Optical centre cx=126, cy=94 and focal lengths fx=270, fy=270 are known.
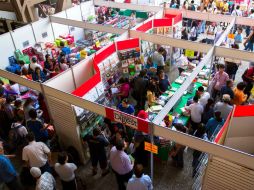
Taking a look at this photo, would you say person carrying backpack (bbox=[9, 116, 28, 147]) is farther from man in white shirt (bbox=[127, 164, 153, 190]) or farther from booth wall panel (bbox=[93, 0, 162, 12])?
booth wall panel (bbox=[93, 0, 162, 12])

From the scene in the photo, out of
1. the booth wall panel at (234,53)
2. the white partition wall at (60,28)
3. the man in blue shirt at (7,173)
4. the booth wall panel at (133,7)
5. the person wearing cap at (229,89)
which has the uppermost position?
the booth wall panel at (133,7)

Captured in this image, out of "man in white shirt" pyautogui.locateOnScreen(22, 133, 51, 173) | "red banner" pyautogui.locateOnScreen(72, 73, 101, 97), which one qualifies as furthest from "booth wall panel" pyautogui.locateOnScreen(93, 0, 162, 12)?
"man in white shirt" pyautogui.locateOnScreen(22, 133, 51, 173)

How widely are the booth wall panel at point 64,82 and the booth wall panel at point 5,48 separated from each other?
3.43m

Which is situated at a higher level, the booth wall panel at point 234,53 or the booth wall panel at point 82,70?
the booth wall panel at point 234,53

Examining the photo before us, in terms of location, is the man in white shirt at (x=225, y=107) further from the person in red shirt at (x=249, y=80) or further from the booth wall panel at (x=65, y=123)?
the booth wall panel at (x=65, y=123)

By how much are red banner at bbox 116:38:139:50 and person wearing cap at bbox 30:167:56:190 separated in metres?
4.44

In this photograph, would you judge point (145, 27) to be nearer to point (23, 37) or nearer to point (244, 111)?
point (23, 37)

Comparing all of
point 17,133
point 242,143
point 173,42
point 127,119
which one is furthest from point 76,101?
point 173,42

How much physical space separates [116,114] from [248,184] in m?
2.32

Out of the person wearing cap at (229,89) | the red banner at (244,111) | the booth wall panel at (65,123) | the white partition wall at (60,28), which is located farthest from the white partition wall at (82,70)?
the white partition wall at (60,28)

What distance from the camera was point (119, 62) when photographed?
7.98m

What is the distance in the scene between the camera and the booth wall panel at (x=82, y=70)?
6.72 m

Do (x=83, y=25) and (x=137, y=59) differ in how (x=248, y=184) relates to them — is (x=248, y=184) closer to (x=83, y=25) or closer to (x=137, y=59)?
(x=137, y=59)

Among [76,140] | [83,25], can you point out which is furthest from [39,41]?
[76,140]
